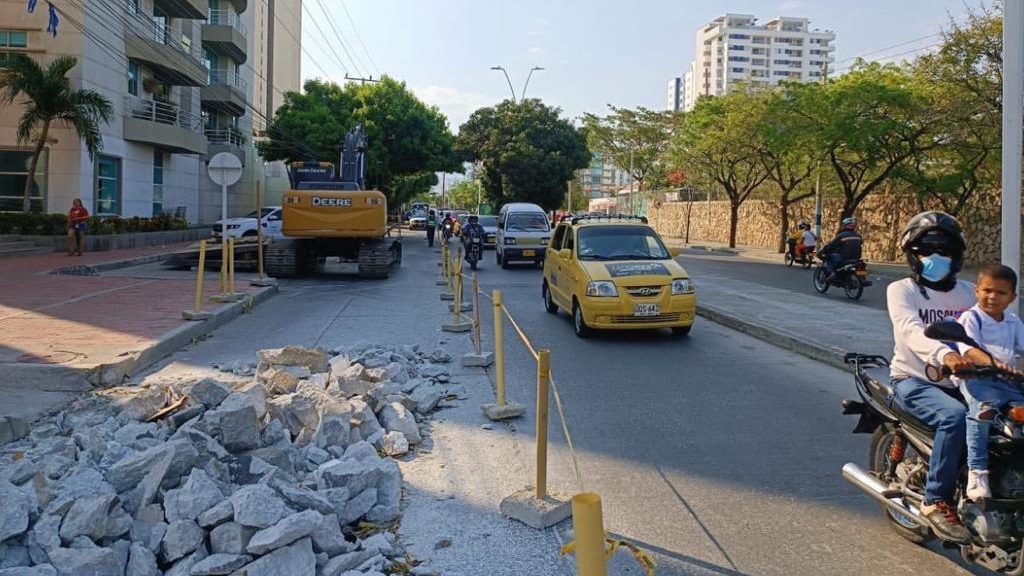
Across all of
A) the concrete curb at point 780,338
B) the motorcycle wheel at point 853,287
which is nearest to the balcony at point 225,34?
the motorcycle wheel at point 853,287

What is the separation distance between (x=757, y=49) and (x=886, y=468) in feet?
610

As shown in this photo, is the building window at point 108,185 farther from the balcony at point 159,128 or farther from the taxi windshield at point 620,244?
the taxi windshield at point 620,244

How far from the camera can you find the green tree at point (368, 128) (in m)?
46.5

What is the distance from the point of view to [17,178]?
96.2 feet

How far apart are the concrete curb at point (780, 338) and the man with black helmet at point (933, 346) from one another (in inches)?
213

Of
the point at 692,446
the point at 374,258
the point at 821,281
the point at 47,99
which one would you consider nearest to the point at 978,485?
the point at 692,446

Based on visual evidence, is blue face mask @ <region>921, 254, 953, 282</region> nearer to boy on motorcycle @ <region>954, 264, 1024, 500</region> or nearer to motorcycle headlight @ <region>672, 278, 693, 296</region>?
boy on motorcycle @ <region>954, 264, 1024, 500</region>

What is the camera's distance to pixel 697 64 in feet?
615

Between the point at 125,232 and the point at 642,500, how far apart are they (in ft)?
92.2

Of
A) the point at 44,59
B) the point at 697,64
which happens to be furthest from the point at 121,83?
the point at 697,64

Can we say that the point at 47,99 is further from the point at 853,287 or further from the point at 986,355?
the point at 986,355

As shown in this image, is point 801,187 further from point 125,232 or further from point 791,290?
point 125,232

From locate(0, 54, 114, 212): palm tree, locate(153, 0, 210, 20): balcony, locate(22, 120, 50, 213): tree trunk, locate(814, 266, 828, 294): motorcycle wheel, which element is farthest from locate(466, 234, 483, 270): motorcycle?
locate(153, 0, 210, 20): balcony

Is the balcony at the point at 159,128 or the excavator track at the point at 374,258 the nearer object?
the excavator track at the point at 374,258
